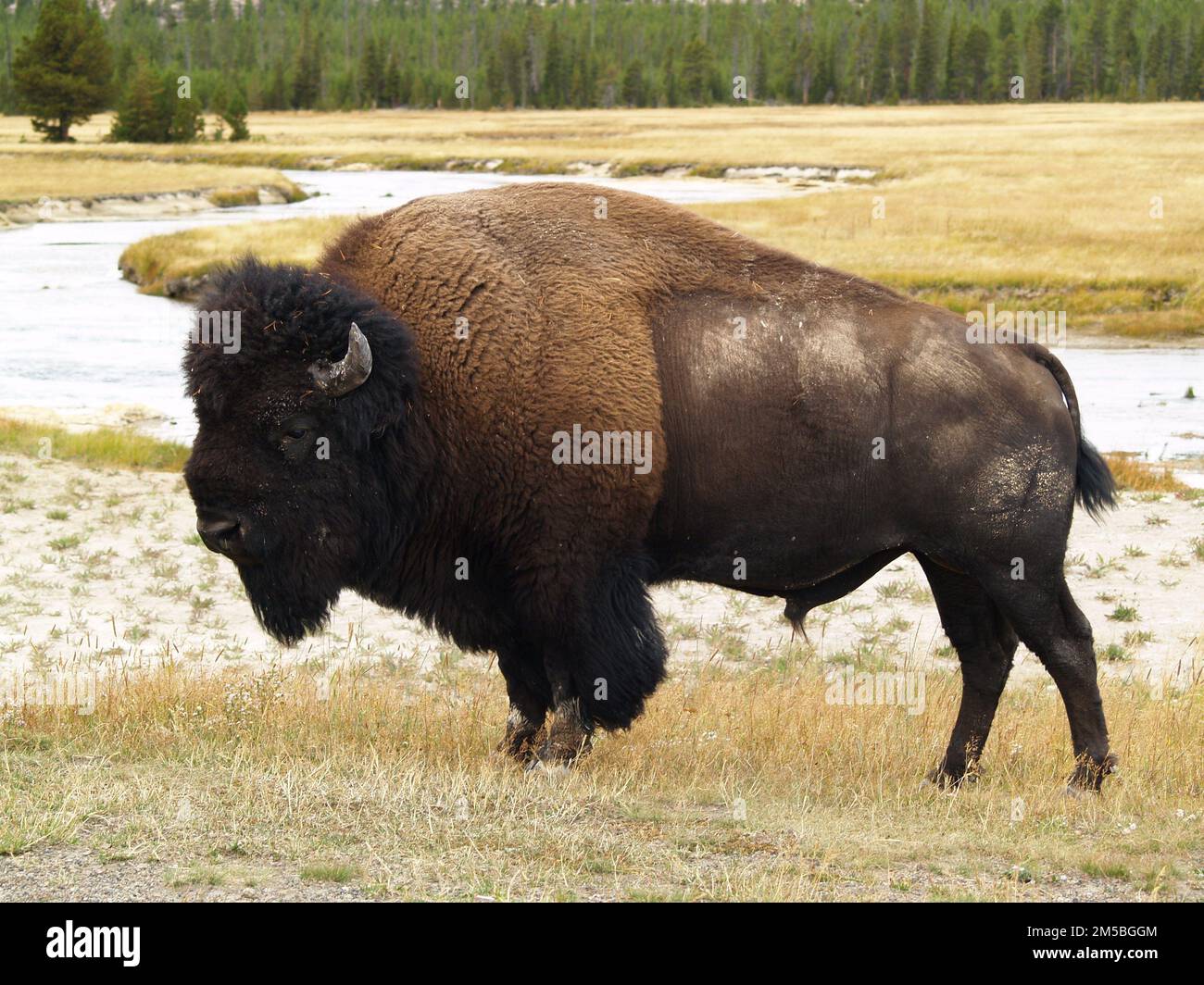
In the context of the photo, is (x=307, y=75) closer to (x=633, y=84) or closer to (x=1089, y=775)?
(x=633, y=84)

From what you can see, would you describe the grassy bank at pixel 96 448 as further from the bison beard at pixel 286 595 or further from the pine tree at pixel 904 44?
the pine tree at pixel 904 44

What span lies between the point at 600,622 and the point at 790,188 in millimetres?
54264

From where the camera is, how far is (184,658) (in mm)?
9219

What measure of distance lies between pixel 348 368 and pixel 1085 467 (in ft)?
11.1

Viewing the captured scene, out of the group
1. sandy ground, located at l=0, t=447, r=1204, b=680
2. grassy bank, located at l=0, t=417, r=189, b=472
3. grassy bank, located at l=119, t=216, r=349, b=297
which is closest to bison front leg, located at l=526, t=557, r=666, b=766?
sandy ground, located at l=0, t=447, r=1204, b=680

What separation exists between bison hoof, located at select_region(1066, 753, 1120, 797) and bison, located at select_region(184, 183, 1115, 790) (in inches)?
0.5

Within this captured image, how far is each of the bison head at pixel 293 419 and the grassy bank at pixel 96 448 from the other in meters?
9.32

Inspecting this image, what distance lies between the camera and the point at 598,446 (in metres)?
6.14

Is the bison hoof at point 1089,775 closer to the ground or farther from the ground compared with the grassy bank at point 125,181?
closer to the ground

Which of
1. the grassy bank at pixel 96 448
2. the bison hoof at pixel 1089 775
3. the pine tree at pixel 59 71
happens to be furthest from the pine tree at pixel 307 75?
the bison hoof at pixel 1089 775

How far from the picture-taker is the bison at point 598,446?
603 centimetres

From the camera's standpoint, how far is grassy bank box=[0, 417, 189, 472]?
14945 millimetres

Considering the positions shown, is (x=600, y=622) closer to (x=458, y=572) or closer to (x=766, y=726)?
(x=458, y=572)
